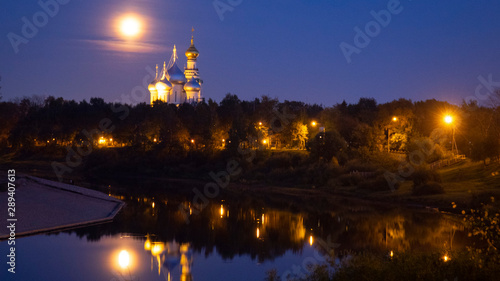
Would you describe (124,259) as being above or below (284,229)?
below

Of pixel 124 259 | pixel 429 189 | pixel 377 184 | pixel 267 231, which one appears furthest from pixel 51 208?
pixel 429 189

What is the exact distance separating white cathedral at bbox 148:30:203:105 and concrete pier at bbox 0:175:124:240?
2067 inches

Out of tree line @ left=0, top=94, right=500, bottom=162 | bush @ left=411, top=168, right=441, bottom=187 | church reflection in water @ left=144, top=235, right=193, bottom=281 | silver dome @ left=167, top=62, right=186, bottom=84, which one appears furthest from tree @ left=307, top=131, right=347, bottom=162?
silver dome @ left=167, top=62, right=186, bottom=84

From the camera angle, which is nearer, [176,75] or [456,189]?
[456,189]

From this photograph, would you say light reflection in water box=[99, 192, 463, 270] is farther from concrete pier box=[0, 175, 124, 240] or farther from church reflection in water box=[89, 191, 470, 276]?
concrete pier box=[0, 175, 124, 240]

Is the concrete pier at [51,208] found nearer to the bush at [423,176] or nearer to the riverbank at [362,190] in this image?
the riverbank at [362,190]

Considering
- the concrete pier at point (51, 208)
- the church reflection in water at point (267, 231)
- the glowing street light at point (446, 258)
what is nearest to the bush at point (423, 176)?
the church reflection in water at point (267, 231)

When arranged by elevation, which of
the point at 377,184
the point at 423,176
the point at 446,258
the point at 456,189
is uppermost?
the point at 423,176

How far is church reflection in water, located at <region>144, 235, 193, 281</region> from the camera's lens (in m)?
20.8

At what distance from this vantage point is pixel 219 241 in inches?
1081

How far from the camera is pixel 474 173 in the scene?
43.0 meters

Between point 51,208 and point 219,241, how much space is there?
35.0 feet

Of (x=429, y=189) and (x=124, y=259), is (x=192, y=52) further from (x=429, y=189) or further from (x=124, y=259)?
(x=124, y=259)

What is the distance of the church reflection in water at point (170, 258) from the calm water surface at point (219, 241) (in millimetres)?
42
